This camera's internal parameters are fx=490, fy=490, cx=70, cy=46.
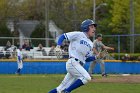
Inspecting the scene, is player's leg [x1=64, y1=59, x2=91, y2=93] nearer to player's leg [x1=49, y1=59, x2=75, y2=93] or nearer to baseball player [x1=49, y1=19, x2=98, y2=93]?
baseball player [x1=49, y1=19, x2=98, y2=93]

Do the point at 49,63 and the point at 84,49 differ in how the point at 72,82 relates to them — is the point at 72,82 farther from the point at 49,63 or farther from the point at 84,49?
the point at 49,63

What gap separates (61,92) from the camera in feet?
37.4

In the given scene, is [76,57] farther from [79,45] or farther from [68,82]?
[68,82]

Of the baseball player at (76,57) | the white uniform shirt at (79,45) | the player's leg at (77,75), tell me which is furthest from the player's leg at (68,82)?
the white uniform shirt at (79,45)

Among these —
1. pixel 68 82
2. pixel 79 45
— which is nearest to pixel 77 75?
pixel 68 82

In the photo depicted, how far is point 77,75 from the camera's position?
1134 cm

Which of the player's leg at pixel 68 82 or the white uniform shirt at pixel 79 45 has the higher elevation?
the white uniform shirt at pixel 79 45

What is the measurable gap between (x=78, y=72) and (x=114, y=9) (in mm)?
36338

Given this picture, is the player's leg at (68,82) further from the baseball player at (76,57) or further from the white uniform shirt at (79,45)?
the white uniform shirt at (79,45)

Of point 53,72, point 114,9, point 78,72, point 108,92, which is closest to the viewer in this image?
point 78,72

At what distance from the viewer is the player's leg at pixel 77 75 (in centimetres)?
1126

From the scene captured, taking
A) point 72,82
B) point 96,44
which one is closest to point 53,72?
point 96,44

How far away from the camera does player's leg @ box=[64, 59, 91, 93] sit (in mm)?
11255

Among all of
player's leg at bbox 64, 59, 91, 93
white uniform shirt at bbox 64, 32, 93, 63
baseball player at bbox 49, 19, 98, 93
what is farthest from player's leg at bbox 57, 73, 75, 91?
white uniform shirt at bbox 64, 32, 93, 63
